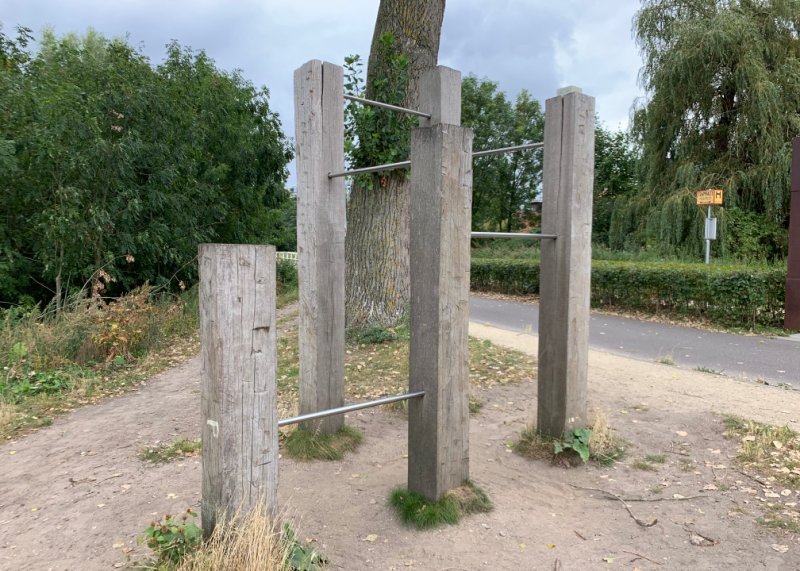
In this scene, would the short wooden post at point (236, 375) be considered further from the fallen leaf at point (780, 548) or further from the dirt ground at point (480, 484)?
the fallen leaf at point (780, 548)

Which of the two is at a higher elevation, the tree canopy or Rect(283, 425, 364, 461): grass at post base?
the tree canopy

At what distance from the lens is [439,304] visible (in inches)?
105

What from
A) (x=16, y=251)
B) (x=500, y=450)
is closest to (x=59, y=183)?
(x=16, y=251)

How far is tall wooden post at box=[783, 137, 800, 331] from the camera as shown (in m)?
8.12

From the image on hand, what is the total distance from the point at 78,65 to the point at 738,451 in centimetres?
1099

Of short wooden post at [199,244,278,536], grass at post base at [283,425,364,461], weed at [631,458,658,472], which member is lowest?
weed at [631,458,658,472]

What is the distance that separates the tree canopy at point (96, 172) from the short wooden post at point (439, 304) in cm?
706

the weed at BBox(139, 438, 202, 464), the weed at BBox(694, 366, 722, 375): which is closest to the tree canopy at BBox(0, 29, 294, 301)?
the weed at BBox(139, 438, 202, 464)

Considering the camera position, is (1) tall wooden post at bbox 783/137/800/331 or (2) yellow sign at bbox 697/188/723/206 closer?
(1) tall wooden post at bbox 783/137/800/331

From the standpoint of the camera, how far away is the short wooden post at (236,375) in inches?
77.0

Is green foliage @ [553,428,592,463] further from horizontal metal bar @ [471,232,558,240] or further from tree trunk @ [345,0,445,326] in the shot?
tree trunk @ [345,0,445,326]

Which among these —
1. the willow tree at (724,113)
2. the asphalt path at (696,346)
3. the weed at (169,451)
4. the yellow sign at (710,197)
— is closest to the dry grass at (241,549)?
the weed at (169,451)

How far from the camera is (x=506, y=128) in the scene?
30.4 m

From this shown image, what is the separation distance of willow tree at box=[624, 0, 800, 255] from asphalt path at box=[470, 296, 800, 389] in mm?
5401
